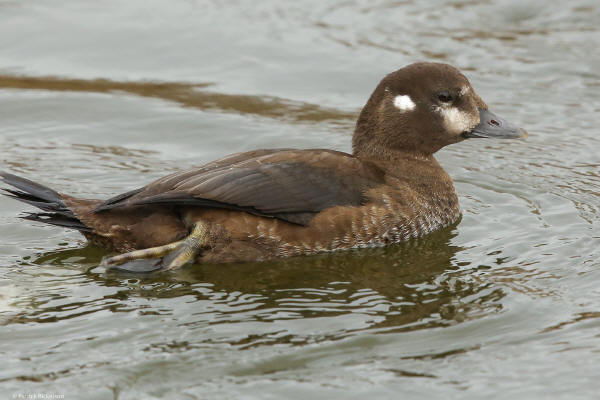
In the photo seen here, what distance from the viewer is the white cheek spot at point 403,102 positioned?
23.5 feet

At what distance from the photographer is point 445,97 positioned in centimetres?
719

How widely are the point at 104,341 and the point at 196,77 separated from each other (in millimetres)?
5751

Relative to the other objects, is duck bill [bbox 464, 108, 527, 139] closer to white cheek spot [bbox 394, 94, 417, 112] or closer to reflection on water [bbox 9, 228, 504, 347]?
white cheek spot [bbox 394, 94, 417, 112]

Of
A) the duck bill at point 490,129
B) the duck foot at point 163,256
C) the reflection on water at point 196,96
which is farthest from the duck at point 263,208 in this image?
the reflection on water at point 196,96

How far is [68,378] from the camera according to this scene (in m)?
4.87

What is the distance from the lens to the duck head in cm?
716

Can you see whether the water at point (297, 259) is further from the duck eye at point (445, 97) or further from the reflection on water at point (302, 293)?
the duck eye at point (445, 97)

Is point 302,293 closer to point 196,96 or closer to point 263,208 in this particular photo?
point 263,208

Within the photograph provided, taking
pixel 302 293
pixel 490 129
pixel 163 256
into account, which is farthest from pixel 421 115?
pixel 163 256

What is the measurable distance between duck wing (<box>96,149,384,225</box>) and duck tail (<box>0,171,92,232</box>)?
0.70 ft

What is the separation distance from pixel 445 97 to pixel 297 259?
1647 millimetres

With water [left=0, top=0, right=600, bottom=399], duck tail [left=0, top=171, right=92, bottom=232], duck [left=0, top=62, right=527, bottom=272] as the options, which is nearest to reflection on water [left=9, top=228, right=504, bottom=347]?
water [left=0, top=0, right=600, bottom=399]

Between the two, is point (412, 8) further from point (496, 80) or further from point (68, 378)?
point (68, 378)

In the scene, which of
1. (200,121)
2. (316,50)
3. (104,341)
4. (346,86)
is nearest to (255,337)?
(104,341)
